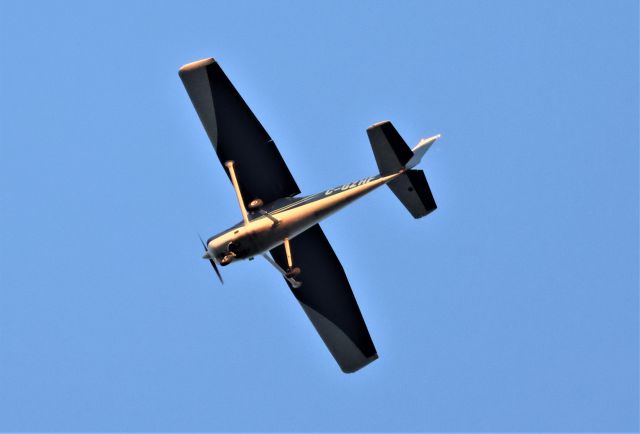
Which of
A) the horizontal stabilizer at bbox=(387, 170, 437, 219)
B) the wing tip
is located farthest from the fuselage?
the wing tip

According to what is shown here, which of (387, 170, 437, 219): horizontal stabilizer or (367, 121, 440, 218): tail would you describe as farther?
(387, 170, 437, 219): horizontal stabilizer

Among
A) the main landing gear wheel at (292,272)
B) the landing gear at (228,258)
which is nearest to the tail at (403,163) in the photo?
the main landing gear wheel at (292,272)

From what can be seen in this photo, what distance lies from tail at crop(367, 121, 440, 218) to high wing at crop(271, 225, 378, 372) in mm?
4047

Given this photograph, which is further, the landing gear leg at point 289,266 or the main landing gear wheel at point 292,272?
the main landing gear wheel at point 292,272

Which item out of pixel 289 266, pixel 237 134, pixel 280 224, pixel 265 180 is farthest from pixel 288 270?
pixel 237 134

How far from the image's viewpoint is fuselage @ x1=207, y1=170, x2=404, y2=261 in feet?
140

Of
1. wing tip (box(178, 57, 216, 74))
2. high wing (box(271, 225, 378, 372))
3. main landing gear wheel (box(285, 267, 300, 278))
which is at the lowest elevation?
high wing (box(271, 225, 378, 372))

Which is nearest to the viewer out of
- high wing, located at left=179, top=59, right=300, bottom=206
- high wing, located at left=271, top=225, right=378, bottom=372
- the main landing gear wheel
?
the main landing gear wheel

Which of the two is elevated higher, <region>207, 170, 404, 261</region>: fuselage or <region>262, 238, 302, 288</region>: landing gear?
<region>207, 170, 404, 261</region>: fuselage

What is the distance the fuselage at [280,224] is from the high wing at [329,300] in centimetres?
242

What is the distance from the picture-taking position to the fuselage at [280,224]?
42812mm

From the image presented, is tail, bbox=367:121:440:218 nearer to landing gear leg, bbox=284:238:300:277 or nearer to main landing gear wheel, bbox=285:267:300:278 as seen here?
A: landing gear leg, bbox=284:238:300:277

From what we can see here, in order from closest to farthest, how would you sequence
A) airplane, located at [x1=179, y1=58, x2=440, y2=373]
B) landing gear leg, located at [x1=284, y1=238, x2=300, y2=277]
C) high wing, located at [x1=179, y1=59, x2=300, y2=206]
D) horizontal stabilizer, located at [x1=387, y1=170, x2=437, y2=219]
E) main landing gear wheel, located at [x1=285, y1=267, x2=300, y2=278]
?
airplane, located at [x1=179, y1=58, x2=440, y2=373], horizontal stabilizer, located at [x1=387, y1=170, x2=437, y2=219], landing gear leg, located at [x1=284, y1=238, x2=300, y2=277], main landing gear wheel, located at [x1=285, y1=267, x2=300, y2=278], high wing, located at [x1=179, y1=59, x2=300, y2=206]

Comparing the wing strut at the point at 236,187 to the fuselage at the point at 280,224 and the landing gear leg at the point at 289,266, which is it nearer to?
the fuselage at the point at 280,224
